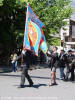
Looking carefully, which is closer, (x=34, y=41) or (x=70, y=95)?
(x=70, y=95)

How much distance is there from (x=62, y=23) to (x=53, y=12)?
1.54m

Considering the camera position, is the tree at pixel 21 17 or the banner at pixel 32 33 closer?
the banner at pixel 32 33

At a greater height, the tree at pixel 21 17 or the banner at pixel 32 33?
the tree at pixel 21 17

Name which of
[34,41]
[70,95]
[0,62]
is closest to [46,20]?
[0,62]

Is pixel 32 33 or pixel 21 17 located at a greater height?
pixel 21 17

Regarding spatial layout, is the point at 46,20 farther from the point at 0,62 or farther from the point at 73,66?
the point at 73,66

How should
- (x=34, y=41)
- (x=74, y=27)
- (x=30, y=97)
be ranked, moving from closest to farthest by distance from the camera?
(x=30, y=97) → (x=34, y=41) → (x=74, y=27)

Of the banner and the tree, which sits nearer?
the banner

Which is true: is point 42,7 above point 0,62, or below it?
above

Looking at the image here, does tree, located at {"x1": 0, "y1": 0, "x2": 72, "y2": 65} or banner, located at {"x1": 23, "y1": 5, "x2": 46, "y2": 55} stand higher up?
tree, located at {"x1": 0, "y1": 0, "x2": 72, "y2": 65}


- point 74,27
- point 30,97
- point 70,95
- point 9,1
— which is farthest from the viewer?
point 74,27

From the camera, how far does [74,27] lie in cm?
5197

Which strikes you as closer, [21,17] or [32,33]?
[32,33]

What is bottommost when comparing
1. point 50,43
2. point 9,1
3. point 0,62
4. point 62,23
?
point 0,62
